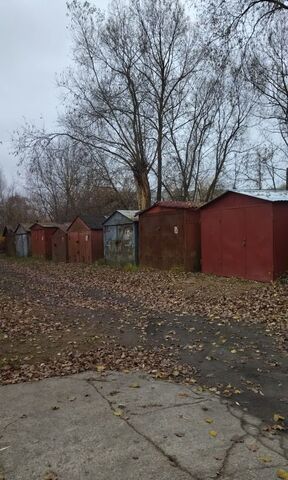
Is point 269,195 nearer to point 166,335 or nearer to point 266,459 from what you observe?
point 166,335

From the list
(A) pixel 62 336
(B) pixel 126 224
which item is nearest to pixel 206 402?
(A) pixel 62 336

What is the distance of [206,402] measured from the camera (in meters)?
4.95

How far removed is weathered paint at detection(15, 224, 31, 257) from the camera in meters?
36.1

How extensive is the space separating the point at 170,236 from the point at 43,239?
16.3m

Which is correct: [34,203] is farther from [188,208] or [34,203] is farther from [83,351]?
[83,351]

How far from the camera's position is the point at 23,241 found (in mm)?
37156

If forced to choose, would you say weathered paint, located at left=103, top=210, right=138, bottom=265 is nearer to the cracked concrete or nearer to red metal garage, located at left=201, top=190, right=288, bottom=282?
red metal garage, located at left=201, top=190, right=288, bottom=282

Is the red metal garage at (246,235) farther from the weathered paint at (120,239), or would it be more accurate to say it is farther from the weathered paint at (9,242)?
the weathered paint at (9,242)

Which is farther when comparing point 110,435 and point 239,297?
point 239,297

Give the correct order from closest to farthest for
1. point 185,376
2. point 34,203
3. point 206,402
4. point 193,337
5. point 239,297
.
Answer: point 206,402 → point 185,376 → point 193,337 → point 239,297 → point 34,203

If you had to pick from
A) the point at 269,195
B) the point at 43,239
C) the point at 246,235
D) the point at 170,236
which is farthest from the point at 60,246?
the point at 269,195

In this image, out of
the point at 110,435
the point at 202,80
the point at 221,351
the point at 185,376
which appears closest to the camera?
the point at 110,435

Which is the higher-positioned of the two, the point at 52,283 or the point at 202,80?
the point at 202,80

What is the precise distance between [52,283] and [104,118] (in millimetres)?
13333
